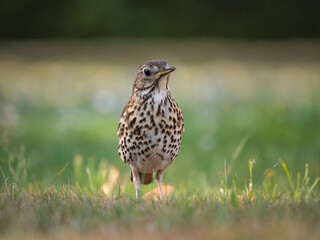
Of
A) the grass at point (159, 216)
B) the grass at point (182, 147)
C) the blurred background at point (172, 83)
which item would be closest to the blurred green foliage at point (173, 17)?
the blurred background at point (172, 83)

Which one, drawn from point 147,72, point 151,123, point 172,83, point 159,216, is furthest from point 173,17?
point 159,216

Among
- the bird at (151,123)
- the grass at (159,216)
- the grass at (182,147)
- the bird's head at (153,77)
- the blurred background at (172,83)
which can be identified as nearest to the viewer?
the grass at (159,216)

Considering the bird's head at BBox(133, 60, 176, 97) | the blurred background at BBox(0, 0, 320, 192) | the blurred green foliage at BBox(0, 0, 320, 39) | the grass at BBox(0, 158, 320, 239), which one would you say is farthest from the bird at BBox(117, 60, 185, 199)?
the blurred green foliage at BBox(0, 0, 320, 39)

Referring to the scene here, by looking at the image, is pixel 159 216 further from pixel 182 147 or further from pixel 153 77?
pixel 182 147

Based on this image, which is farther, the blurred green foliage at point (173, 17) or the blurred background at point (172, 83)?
the blurred green foliage at point (173, 17)

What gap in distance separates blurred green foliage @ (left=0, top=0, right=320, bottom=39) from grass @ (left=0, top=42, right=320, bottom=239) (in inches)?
30.2

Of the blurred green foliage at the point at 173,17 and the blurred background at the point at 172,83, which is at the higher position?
the blurred green foliage at the point at 173,17

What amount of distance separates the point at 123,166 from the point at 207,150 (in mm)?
981

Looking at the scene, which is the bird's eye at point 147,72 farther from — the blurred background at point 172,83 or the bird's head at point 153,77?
the blurred background at point 172,83

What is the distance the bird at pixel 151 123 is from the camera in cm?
379

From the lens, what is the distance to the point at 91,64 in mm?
15336

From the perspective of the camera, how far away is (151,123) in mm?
3773

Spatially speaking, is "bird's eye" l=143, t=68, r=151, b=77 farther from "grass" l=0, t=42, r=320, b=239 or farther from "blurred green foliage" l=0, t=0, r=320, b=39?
"blurred green foliage" l=0, t=0, r=320, b=39

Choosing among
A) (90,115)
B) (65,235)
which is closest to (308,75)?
(90,115)
